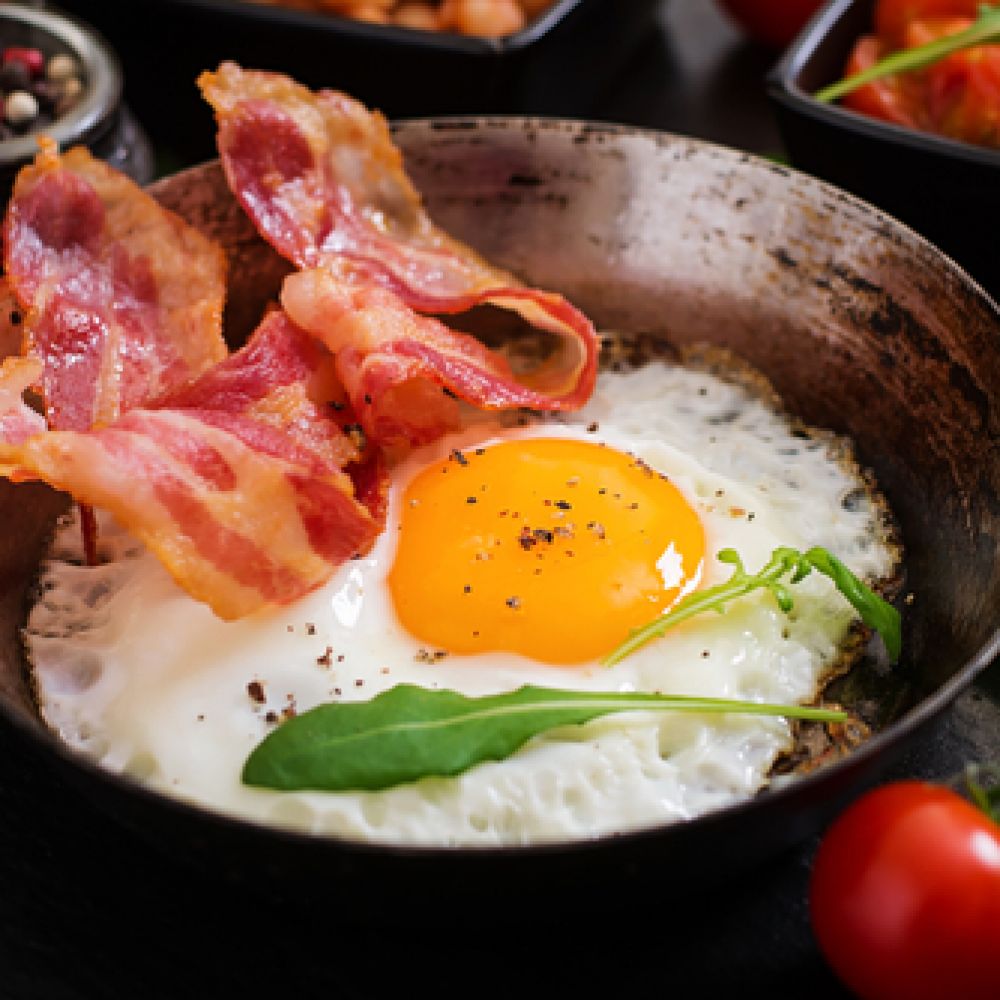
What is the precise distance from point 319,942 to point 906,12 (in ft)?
7.64

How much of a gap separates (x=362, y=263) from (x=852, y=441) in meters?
0.87

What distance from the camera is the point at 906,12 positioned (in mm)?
2934

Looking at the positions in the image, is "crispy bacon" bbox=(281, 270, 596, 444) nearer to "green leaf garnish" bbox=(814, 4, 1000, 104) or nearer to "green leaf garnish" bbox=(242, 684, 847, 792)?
"green leaf garnish" bbox=(242, 684, 847, 792)

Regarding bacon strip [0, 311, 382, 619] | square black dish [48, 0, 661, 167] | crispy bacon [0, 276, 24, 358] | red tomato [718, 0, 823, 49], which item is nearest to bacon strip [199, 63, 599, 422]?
bacon strip [0, 311, 382, 619]

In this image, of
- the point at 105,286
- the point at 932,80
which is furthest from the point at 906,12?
the point at 105,286

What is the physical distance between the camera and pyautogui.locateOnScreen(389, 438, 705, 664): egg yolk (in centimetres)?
180

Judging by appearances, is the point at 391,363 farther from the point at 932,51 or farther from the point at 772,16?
the point at 772,16

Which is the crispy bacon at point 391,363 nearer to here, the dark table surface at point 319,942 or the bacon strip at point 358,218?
the bacon strip at point 358,218

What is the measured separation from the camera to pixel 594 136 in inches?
96.0

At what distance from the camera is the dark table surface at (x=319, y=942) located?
1624 millimetres

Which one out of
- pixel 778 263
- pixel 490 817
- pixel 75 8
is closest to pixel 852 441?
pixel 778 263

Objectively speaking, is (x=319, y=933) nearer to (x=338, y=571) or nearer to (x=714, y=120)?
(x=338, y=571)

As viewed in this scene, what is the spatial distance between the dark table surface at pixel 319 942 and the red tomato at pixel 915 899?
0.10m

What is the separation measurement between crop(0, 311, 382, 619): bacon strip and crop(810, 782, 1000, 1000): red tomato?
0.76 m
